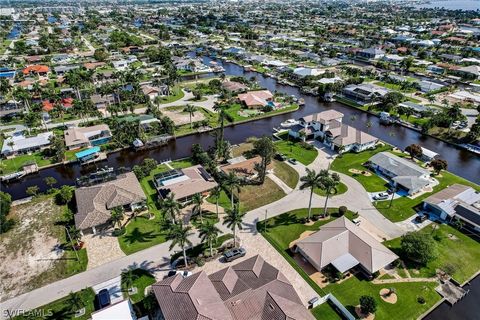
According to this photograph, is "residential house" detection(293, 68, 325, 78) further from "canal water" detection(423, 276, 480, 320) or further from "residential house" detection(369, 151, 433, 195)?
"canal water" detection(423, 276, 480, 320)

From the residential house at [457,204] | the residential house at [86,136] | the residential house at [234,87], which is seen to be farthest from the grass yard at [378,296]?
the residential house at [234,87]

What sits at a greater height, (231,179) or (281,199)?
(231,179)

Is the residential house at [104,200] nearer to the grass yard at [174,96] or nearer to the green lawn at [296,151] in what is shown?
the green lawn at [296,151]

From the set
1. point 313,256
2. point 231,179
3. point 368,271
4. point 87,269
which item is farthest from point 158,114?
point 368,271

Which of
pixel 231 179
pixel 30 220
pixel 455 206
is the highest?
pixel 231 179

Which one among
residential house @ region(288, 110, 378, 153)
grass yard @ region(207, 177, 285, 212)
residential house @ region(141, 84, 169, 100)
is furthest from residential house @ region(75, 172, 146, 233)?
residential house @ region(141, 84, 169, 100)

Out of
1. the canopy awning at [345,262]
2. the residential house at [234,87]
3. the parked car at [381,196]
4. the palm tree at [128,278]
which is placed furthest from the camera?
the residential house at [234,87]

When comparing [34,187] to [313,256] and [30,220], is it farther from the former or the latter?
[313,256]
